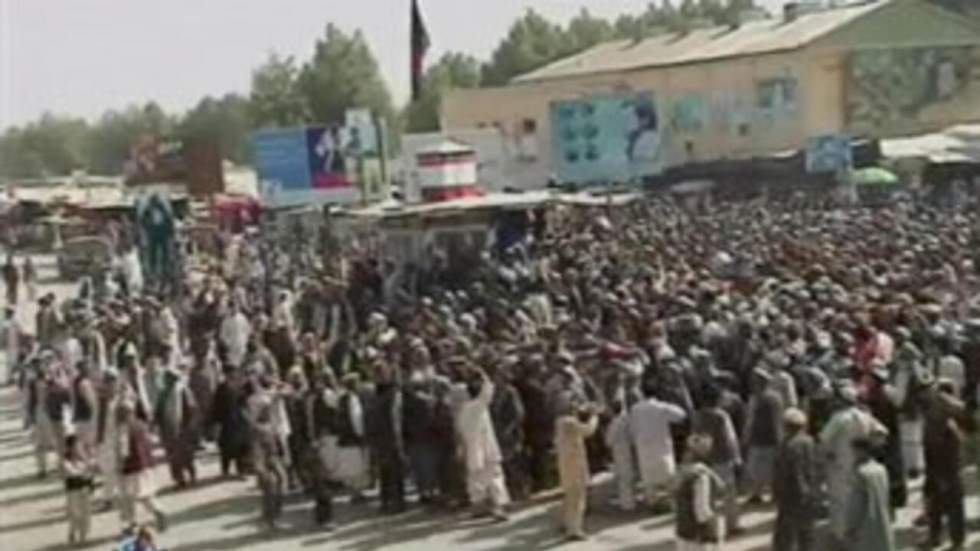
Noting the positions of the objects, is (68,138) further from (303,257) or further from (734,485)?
(734,485)

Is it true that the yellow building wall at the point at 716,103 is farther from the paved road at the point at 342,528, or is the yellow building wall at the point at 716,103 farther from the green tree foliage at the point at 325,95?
the paved road at the point at 342,528

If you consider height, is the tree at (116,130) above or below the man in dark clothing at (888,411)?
above

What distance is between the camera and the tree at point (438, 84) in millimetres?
83500

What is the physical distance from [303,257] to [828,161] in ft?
34.1

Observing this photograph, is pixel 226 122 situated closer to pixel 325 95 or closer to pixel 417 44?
pixel 325 95

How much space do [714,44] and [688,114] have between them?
4407mm

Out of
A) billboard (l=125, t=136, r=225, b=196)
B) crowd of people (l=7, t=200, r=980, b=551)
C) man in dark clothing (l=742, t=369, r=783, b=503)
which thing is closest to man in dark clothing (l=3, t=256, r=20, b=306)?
billboard (l=125, t=136, r=225, b=196)

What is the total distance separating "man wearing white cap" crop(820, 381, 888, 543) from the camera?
38.9ft

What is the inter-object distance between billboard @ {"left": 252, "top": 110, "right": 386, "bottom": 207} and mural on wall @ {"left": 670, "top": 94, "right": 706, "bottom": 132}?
2233cm

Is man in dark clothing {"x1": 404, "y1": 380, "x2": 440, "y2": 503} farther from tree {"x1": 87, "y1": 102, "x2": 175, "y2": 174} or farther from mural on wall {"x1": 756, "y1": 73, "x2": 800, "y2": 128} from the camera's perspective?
tree {"x1": 87, "y1": 102, "x2": 175, "y2": 174}

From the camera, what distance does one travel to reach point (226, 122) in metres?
113

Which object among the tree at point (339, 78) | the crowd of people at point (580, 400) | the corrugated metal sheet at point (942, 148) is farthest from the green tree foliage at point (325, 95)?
the crowd of people at point (580, 400)

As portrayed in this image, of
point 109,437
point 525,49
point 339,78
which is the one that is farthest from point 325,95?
point 109,437

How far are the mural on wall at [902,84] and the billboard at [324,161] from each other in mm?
21569
